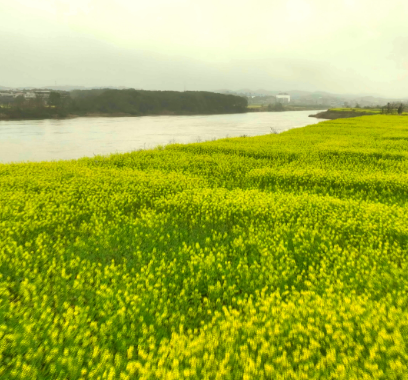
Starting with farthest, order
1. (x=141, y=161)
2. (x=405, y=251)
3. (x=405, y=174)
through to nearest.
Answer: (x=141, y=161) < (x=405, y=174) < (x=405, y=251)

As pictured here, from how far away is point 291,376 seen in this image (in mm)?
3291

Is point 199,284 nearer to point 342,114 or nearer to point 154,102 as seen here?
point 342,114

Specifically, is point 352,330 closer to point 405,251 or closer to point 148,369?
point 148,369

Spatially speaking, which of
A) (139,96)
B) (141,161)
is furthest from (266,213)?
(139,96)

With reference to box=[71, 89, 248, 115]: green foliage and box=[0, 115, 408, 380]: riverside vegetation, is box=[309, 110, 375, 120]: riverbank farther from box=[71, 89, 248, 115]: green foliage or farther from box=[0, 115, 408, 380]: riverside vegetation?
box=[0, 115, 408, 380]: riverside vegetation

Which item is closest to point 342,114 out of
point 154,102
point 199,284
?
point 154,102

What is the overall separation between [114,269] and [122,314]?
1495 millimetres

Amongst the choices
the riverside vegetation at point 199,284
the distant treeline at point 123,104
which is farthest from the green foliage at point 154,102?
the riverside vegetation at point 199,284

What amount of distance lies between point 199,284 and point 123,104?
12484 cm

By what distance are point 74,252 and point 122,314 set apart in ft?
9.45

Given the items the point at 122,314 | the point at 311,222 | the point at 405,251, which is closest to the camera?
the point at 122,314

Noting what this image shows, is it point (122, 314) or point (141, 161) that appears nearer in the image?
point (122, 314)

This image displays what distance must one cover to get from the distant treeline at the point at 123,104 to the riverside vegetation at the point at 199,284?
311ft

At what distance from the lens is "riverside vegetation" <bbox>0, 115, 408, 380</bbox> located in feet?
11.5
